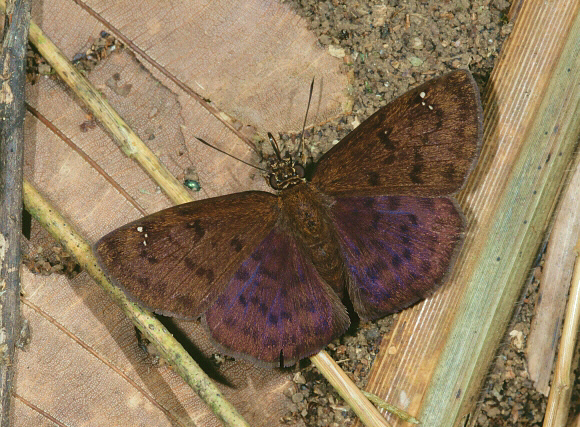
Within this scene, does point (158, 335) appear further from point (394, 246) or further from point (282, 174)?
point (394, 246)

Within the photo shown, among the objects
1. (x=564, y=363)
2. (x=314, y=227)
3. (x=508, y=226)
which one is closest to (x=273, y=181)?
(x=314, y=227)

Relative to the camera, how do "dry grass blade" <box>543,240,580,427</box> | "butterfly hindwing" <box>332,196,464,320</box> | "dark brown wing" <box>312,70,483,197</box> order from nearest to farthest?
"dark brown wing" <box>312,70,483,197</box> → "butterfly hindwing" <box>332,196,464,320</box> → "dry grass blade" <box>543,240,580,427</box>

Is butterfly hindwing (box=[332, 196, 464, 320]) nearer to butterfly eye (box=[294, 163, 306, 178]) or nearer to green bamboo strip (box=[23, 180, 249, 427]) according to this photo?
butterfly eye (box=[294, 163, 306, 178])

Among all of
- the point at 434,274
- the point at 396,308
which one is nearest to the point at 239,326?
the point at 396,308

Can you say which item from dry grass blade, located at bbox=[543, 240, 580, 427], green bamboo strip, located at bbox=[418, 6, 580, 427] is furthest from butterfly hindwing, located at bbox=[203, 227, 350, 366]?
dry grass blade, located at bbox=[543, 240, 580, 427]

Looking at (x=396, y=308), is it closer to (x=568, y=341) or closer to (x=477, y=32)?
(x=568, y=341)
